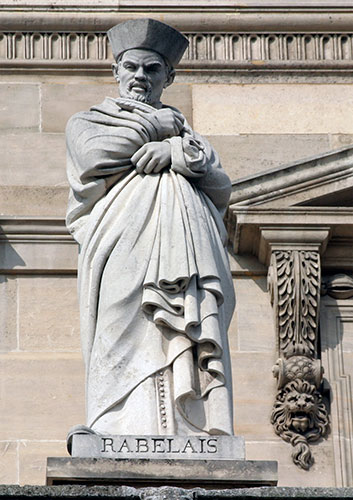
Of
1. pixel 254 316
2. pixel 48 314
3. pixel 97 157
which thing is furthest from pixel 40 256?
pixel 97 157

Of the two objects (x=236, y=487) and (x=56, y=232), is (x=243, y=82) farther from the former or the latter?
(x=236, y=487)

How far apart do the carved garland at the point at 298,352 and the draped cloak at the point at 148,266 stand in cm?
258

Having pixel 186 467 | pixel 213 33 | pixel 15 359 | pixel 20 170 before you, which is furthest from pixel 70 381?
pixel 186 467

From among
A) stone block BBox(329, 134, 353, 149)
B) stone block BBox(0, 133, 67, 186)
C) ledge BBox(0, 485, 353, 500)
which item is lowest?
ledge BBox(0, 485, 353, 500)

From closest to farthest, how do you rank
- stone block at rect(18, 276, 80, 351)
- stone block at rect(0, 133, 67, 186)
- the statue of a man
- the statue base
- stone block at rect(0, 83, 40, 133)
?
the statue base, the statue of a man, stone block at rect(18, 276, 80, 351), stone block at rect(0, 133, 67, 186), stone block at rect(0, 83, 40, 133)

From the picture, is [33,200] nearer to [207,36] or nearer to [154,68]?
[207,36]

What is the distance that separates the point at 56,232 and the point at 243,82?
177 centimetres

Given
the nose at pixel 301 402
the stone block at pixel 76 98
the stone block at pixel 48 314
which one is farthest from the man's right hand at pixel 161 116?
the stone block at pixel 76 98

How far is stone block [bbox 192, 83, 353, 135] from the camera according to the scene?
17250 millimetres

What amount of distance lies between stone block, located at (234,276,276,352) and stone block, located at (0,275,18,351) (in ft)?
4.61

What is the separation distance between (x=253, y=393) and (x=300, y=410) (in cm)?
35

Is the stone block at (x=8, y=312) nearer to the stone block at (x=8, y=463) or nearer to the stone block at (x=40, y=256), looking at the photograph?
the stone block at (x=40, y=256)

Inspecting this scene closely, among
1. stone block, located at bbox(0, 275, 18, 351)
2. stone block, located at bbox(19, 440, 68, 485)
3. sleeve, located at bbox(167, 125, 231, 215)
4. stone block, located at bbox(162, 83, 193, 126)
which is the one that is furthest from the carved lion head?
sleeve, located at bbox(167, 125, 231, 215)

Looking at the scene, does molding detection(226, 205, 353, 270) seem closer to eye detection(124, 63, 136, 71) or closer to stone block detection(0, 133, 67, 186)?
stone block detection(0, 133, 67, 186)
